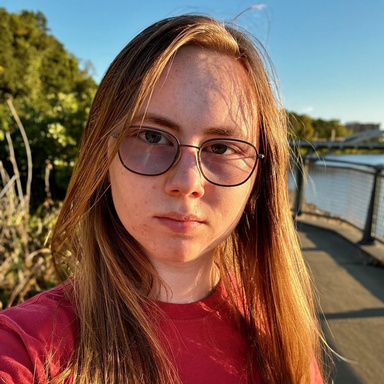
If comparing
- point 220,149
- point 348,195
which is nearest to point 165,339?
Answer: point 220,149

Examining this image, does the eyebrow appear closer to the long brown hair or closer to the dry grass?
the long brown hair

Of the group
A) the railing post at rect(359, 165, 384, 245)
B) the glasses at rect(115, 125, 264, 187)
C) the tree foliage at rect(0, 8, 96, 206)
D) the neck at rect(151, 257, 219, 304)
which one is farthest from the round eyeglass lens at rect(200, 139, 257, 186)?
the railing post at rect(359, 165, 384, 245)

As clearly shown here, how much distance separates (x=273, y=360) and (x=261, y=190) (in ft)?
1.88

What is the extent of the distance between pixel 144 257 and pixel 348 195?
19.4ft

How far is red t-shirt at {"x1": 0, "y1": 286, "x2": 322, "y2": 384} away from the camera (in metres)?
0.90

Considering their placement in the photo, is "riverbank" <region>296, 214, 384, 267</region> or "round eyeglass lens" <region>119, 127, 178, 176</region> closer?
"round eyeglass lens" <region>119, 127, 178, 176</region>

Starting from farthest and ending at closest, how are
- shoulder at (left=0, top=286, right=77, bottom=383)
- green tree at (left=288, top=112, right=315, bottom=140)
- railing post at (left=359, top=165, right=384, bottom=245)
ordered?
railing post at (left=359, top=165, right=384, bottom=245) → green tree at (left=288, top=112, right=315, bottom=140) → shoulder at (left=0, top=286, right=77, bottom=383)

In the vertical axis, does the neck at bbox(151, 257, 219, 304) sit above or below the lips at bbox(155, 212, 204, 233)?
below

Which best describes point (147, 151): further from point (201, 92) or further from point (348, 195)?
point (348, 195)

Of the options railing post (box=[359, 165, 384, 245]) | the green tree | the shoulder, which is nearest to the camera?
the shoulder

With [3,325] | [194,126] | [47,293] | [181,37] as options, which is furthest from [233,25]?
[3,325]

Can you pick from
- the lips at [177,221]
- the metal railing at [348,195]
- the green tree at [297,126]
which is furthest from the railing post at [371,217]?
the lips at [177,221]

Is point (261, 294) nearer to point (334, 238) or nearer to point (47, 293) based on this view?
point (47, 293)

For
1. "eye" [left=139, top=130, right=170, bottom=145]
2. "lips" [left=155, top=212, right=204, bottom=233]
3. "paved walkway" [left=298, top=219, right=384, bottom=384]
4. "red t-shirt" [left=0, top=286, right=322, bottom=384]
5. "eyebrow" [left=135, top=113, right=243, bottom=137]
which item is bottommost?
"paved walkway" [left=298, top=219, right=384, bottom=384]
